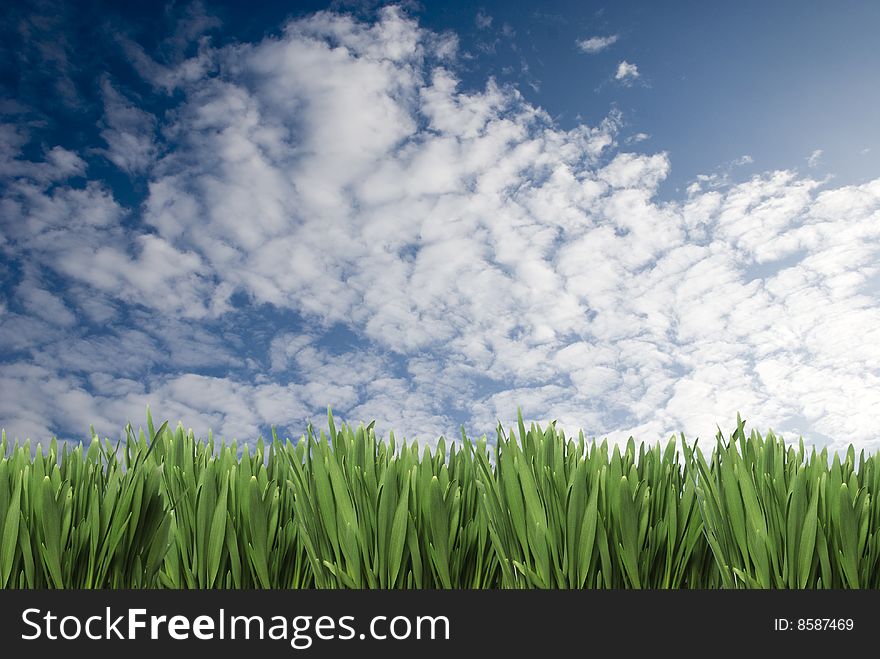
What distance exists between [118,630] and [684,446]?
2005mm

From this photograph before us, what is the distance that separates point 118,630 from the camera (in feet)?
7.84

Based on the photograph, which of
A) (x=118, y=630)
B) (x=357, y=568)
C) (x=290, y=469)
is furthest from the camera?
(x=290, y=469)

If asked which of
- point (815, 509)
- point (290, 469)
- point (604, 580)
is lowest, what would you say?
point (604, 580)

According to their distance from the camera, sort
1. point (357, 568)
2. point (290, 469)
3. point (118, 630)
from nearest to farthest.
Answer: point (118, 630), point (357, 568), point (290, 469)

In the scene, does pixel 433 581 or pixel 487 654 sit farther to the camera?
pixel 433 581

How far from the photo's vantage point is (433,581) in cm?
265

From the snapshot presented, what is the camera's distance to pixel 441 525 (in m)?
2.55

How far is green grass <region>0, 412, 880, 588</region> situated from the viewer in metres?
2.55

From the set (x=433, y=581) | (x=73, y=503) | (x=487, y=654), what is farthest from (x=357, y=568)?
(x=73, y=503)

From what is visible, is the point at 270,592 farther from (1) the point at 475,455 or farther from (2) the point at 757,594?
(2) the point at 757,594

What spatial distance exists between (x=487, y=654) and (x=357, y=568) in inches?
19.6

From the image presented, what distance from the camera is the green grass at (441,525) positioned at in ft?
8.38

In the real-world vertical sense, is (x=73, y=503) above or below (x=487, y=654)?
above

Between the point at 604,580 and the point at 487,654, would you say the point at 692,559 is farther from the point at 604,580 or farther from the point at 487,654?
the point at 487,654
